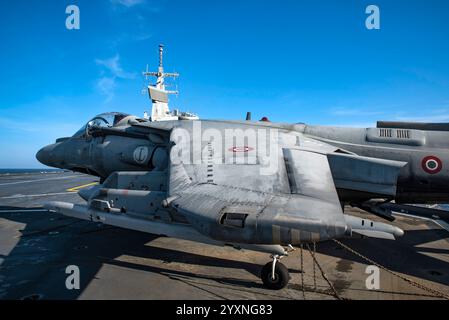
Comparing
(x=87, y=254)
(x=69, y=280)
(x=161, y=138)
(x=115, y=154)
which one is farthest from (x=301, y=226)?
(x=115, y=154)

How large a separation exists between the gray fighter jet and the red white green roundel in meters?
0.02

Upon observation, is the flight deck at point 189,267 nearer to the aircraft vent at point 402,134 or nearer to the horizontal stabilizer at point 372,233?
the horizontal stabilizer at point 372,233

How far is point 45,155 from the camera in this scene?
1098 cm

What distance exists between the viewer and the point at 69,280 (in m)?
5.71

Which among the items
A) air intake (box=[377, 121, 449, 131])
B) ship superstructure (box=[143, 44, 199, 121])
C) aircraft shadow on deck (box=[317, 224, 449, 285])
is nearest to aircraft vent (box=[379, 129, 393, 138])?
air intake (box=[377, 121, 449, 131])

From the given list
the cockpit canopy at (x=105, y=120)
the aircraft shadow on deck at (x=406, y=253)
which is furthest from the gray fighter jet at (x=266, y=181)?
the cockpit canopy at (x=105, y=120)

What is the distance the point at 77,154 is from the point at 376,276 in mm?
9801

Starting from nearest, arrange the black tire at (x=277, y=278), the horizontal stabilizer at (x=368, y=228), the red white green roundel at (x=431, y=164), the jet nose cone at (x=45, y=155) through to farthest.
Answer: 1. the horizontal stabilizer at (x=368, y=228)
2. the black tire at (x=277, y=278)
3. the red white green roundel at (x=431, y=164)
4. the jet nose cone at (x=45, y=155)

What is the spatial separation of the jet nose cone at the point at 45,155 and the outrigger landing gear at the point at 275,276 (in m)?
9.52

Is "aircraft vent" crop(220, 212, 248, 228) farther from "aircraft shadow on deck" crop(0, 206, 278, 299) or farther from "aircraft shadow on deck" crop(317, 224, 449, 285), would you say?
"aircraft shadow on deck" crop(317, 224, 449, 285)

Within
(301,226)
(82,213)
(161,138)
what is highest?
(161,138)

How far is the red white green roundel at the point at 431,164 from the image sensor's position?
6352 millimetres

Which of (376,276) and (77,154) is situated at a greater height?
(77,154)
